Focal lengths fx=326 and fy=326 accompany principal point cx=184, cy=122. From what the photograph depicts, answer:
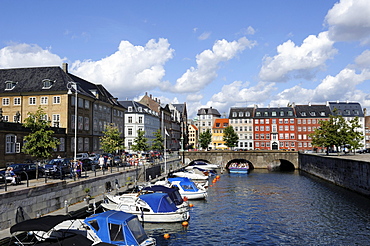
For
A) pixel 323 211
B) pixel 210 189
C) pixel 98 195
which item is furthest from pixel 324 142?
pixel 98 195

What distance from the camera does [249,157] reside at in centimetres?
8494

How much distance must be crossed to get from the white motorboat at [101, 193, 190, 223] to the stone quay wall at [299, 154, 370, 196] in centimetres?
2290

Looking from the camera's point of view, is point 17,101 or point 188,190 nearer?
point 188,190

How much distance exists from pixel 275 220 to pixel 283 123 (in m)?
94.1

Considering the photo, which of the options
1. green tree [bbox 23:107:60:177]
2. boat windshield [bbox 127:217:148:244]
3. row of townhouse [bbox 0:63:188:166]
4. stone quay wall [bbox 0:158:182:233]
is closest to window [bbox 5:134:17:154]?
row of townhouse [bbox 0:63:188:166]

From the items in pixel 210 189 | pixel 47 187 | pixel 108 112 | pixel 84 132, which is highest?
pixel 108 112

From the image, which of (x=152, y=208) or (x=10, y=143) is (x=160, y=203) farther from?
(x=10, y=143)

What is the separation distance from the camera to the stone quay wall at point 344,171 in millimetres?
38206

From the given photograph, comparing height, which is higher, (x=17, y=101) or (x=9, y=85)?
(x=9, y=85)

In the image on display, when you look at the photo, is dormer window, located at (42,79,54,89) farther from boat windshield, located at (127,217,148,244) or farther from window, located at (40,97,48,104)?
boat windshield, located at (127,217,148,244)

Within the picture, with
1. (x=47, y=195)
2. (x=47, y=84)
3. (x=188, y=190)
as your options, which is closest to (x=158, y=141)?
(x=47, y=84)

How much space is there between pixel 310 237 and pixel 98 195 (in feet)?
68.0

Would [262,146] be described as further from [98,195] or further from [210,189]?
[98,195]

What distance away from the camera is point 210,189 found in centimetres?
4912
